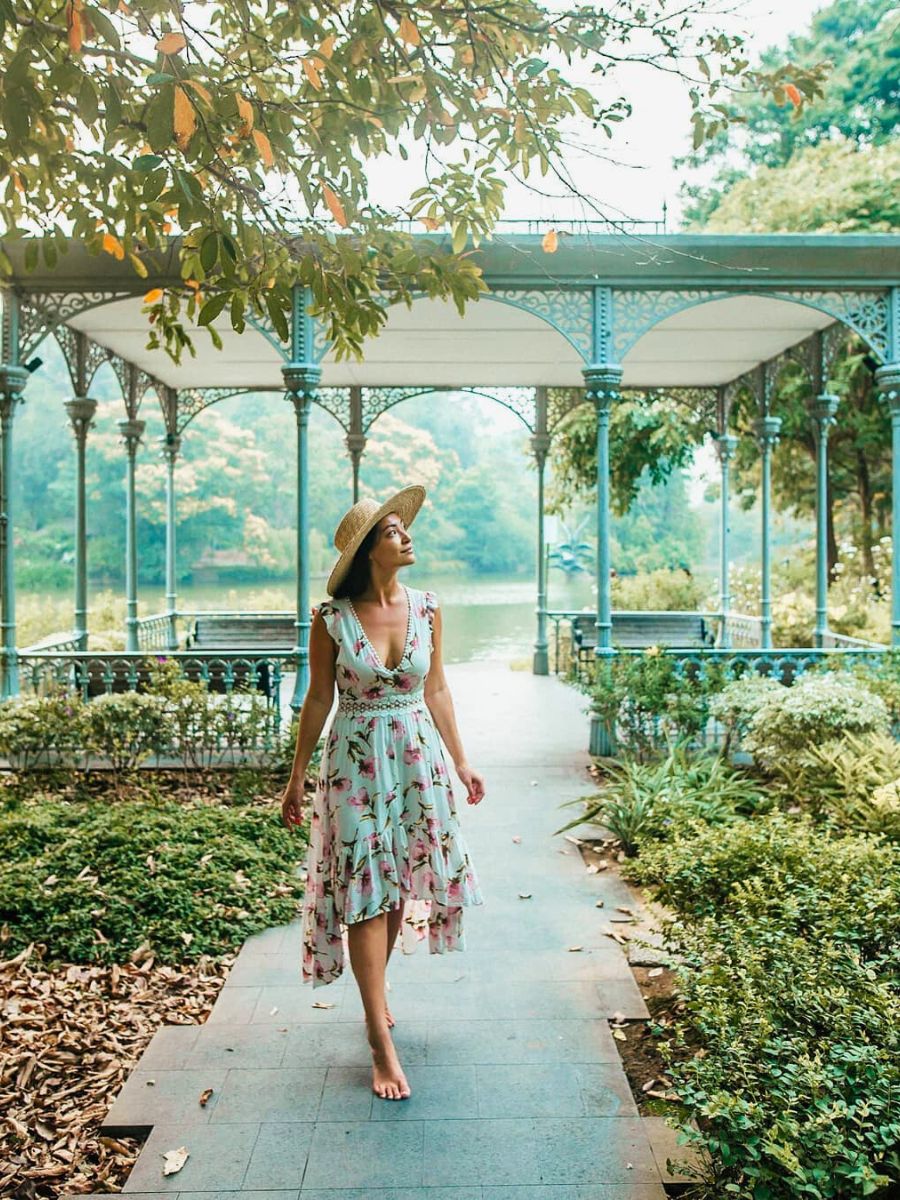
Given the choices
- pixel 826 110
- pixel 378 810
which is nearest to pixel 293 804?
pixel 378 810

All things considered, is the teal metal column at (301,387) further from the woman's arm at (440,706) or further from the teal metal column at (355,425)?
Result: the woman's arm at (440,706)

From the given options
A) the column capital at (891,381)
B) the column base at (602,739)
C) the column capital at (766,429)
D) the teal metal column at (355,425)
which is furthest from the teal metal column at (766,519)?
the teal metal column at (355,425)

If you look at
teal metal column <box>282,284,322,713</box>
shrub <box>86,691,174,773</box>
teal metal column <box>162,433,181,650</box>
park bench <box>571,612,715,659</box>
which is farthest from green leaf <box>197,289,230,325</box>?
teal metal column <box>162,433,181,650</box>

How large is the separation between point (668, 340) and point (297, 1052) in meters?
8.76

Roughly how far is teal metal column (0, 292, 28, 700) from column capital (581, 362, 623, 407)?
4.62 metres

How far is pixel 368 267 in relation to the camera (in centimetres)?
423

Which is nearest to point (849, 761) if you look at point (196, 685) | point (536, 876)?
point (536, 876)

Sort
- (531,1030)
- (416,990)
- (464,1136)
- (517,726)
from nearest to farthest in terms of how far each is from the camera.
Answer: (464,1136), (531,1030), (416,990), (517,726)

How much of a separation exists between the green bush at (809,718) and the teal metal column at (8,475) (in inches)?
230

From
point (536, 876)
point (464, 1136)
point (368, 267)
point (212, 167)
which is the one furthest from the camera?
point (536, 876)

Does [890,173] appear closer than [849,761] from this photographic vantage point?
No

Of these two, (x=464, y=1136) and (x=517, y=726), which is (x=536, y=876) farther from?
(x=517, y=726)

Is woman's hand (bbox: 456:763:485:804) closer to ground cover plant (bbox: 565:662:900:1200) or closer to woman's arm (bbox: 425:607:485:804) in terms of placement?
woman's arm (bbox: 425:607:485:804)

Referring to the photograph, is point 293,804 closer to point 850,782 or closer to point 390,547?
point 390,547
